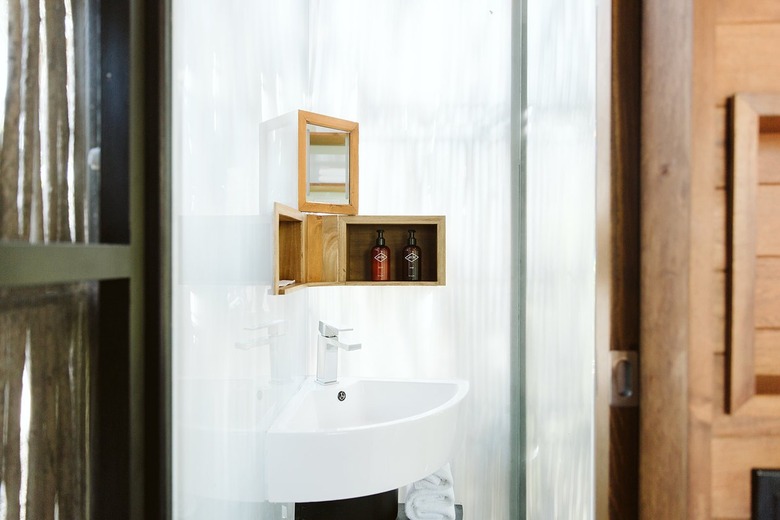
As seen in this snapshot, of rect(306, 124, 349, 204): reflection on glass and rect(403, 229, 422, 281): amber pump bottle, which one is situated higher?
rect(306, 124, 349, 204): reflection on glass

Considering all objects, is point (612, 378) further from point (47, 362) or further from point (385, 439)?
point (47, 362)

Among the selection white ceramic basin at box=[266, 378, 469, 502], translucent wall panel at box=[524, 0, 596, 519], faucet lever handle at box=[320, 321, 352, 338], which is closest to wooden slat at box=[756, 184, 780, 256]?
translucent wall panel at box=[524, 0, 596, 519]

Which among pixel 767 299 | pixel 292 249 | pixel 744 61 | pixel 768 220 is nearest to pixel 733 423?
pixel 767 299

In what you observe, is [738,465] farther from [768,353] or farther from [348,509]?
[348,509]

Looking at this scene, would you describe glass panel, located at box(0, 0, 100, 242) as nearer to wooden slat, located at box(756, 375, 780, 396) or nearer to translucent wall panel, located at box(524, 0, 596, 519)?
translucent wall panel, located at box(524, 0, 596, 519)

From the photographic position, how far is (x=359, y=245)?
1.71 meters

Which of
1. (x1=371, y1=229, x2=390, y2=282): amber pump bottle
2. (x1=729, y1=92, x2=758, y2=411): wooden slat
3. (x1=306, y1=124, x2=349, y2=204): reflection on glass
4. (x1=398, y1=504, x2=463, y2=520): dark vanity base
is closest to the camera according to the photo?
(x1=729, y1=92, x2=758, y2=411): wooden slat

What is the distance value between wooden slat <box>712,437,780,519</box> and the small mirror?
123 cm

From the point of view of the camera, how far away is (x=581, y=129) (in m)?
0.94

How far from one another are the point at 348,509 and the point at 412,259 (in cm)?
85

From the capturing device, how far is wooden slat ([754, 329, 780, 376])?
67 centimetres

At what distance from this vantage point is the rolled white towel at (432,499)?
1.37 metres

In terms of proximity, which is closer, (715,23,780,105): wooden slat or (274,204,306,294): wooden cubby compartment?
(715,23,780,105): wooden slat

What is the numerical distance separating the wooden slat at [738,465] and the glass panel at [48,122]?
981mm
